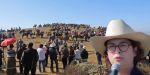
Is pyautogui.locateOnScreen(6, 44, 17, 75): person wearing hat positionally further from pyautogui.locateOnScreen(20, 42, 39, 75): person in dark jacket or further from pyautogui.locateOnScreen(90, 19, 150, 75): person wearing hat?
pyautogui.locateOnScreen(90, 19, 150, 75): person wearing hat

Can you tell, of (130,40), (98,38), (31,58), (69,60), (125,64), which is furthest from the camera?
(69,60)

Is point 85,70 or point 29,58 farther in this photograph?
point 85,70

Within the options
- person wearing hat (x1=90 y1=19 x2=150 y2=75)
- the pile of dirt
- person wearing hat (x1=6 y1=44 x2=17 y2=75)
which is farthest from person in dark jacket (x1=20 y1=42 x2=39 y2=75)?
person wearing hat (x1=90 y1=19 x2=150 y2=75)

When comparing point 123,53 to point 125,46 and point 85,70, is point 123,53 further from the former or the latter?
point 85,70

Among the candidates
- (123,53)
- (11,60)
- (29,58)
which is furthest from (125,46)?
(11,60)

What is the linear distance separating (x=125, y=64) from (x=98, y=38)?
0.58m

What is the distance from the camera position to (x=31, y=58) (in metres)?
4.41

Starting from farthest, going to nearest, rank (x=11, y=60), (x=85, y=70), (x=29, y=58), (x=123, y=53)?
(x=11, y=60)
(x=85, y=70)
(x=29, y=58)
(x=123, y=53)

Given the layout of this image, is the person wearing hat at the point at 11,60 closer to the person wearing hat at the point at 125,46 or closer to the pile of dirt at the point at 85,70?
the pile of dirt at the point at 85,70

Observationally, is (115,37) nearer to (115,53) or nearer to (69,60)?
(115,53)

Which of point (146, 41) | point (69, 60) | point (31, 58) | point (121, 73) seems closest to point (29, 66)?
point (31, 58)

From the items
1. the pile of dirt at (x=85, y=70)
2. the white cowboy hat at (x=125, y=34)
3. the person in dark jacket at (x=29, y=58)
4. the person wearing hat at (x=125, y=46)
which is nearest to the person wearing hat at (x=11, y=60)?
the person in dark jacket at (x=29, y=58)

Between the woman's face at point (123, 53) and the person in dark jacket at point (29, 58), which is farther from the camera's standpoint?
the person in dark jacket at point (29, 58)

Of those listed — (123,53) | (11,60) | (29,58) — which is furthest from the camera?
(11,60)
